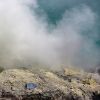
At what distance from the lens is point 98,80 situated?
18422 mm

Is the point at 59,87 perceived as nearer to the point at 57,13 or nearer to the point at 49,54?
the point at 49,54

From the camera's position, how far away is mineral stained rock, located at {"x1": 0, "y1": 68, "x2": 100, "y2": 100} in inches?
635

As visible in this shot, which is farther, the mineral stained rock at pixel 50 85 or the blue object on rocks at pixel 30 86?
the blue object on rocks at pixel 30 86

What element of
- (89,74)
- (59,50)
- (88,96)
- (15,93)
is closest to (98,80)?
(89,74)

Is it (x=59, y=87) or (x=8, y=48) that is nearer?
(x=59, y=87)

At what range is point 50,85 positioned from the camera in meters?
16.9

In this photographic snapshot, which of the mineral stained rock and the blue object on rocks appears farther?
the blue object on rocks

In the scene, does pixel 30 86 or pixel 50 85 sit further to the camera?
pixel 50 85

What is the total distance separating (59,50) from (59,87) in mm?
4269

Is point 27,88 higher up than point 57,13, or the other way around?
point 57,13

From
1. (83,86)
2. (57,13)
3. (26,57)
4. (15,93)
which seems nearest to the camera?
(15,93)

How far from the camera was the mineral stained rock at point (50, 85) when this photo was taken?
16125mm

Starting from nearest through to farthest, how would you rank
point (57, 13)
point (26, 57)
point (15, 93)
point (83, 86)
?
point (15, 93) < point (83, 86) < point (26, 57) < point (57, 13)

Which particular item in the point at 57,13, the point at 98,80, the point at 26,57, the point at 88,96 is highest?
the point at 57,13
